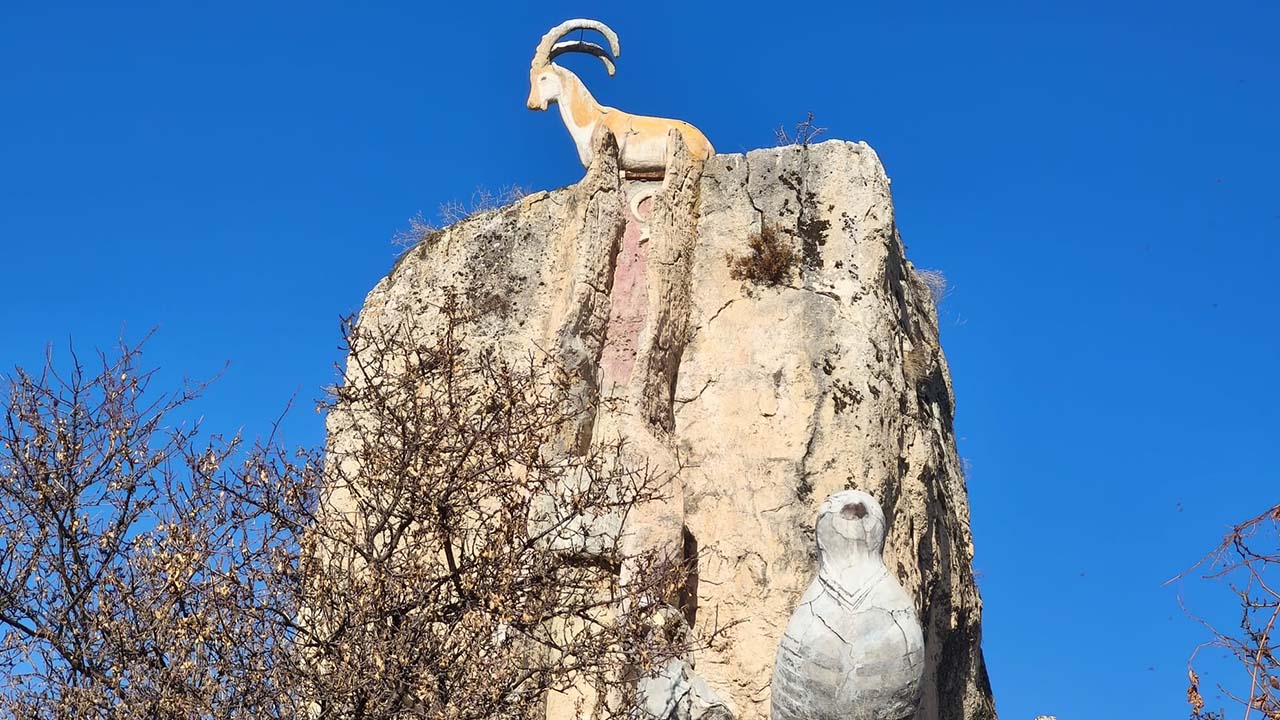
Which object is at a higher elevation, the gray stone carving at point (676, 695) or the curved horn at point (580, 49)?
the curved horn at point (580, 49)

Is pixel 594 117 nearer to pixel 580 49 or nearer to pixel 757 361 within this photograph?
pixel 580 49

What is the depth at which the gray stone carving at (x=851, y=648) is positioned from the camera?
28.6 feet

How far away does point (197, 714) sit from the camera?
7.60 metres

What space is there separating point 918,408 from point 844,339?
990mm

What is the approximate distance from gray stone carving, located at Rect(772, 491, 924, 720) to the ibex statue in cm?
525

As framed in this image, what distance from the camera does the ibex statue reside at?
Result: 13.6 metres

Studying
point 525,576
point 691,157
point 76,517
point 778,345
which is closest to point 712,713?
point 525,576

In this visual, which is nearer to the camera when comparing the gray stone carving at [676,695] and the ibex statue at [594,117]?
the gray stone carving at [676,695]

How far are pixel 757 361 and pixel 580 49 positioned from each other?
3724 millimetres

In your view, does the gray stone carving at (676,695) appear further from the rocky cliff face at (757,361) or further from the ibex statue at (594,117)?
the ibex statue at (594,117)

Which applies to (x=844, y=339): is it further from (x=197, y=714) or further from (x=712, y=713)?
(x=197, y=714)

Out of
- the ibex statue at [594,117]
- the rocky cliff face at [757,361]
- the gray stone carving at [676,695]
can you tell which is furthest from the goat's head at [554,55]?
the gray stone carving at [676,695]

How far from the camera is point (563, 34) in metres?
14.6

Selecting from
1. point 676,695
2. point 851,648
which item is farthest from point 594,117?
point 851,648
